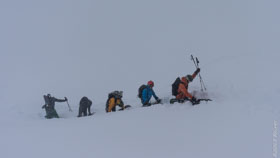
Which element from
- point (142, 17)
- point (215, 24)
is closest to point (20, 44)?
point (142, 17)

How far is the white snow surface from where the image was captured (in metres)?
11.2

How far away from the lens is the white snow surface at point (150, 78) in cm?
1120

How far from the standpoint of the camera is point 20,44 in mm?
67062

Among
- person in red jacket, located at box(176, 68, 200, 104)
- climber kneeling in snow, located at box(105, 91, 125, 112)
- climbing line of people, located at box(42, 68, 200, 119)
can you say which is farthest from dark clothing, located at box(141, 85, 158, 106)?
person in red jacket, located at box(176, 68, 200, 104)

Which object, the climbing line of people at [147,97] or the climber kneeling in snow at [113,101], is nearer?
the climbing line of people at [147,97]

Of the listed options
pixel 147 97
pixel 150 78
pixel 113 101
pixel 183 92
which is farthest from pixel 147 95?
pixel 150 78

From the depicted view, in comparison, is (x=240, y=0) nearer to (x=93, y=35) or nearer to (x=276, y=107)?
(x=93, y=35)

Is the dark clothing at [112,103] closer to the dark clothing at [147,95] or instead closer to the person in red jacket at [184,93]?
the dark clothing at [147,95]

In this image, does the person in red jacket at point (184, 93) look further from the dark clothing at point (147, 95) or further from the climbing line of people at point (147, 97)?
the dark clothing at point (147, 95)

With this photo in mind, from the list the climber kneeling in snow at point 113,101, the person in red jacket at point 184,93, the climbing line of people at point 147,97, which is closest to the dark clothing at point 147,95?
the climbing line of people at point 147,97

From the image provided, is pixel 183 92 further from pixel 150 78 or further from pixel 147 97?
pixel 150 78

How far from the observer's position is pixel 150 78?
110ft

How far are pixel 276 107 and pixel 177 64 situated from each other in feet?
87.8

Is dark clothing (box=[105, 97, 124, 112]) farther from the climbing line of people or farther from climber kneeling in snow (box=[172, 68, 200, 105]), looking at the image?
climber kneeling in snow (box=[172, 68, 200, 105])
